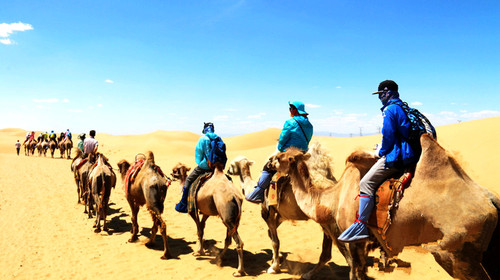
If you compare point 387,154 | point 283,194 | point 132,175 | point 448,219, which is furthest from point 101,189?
point 448,219

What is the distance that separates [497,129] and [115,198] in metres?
19.8

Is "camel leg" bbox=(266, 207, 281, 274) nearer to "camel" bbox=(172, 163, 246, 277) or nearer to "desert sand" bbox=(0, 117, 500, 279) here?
"desert sand" bbox=(0, 117, 500, 279)

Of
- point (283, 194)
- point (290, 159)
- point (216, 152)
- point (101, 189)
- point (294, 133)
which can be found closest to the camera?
point (290, 159)

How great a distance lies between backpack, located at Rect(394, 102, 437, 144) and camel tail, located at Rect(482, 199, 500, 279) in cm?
92

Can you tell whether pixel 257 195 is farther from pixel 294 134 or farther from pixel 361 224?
pixel 361 224

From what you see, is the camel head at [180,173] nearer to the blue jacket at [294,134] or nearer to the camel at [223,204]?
the camel at [223,204]

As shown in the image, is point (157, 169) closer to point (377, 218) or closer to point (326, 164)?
point (326, 164)

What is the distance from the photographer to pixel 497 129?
15.4m

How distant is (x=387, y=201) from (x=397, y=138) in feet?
2.48

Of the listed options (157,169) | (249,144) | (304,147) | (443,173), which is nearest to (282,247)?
(304,147)

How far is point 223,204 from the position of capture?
5957mm

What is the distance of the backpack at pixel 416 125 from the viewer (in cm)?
338

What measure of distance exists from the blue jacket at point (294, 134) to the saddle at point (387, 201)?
83.8 inches

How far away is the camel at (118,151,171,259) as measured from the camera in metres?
7.00
